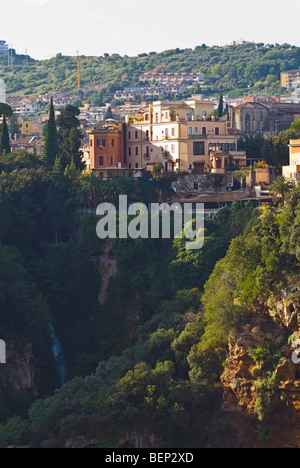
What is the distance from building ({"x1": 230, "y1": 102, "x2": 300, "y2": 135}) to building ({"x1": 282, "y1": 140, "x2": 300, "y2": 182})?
3247 cm

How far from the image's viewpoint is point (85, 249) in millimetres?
74250

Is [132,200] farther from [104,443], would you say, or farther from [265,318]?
[104,443]

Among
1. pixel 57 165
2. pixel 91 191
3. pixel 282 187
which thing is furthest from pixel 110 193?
pixel 282 187

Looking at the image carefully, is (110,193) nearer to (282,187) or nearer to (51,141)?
(51,141)

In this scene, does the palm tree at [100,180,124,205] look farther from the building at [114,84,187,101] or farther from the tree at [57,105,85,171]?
the building at [114,84,187,101]

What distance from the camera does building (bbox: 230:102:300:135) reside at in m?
107

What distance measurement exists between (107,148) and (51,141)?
4334 millimetres

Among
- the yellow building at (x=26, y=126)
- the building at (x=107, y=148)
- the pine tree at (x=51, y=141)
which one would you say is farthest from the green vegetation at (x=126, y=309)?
the yellow building at (x=26, y=126)

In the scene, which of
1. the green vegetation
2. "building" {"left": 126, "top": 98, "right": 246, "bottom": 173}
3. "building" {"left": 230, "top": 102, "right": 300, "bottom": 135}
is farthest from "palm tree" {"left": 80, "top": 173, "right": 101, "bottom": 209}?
"building" {"left": 230, "top": 102, "right": 300, "bottom": 135}

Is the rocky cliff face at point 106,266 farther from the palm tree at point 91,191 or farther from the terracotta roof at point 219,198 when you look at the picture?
the terracotta roof at point 219,198

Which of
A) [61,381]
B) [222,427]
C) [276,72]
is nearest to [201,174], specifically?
[61,381]

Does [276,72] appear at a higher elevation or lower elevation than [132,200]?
higher
